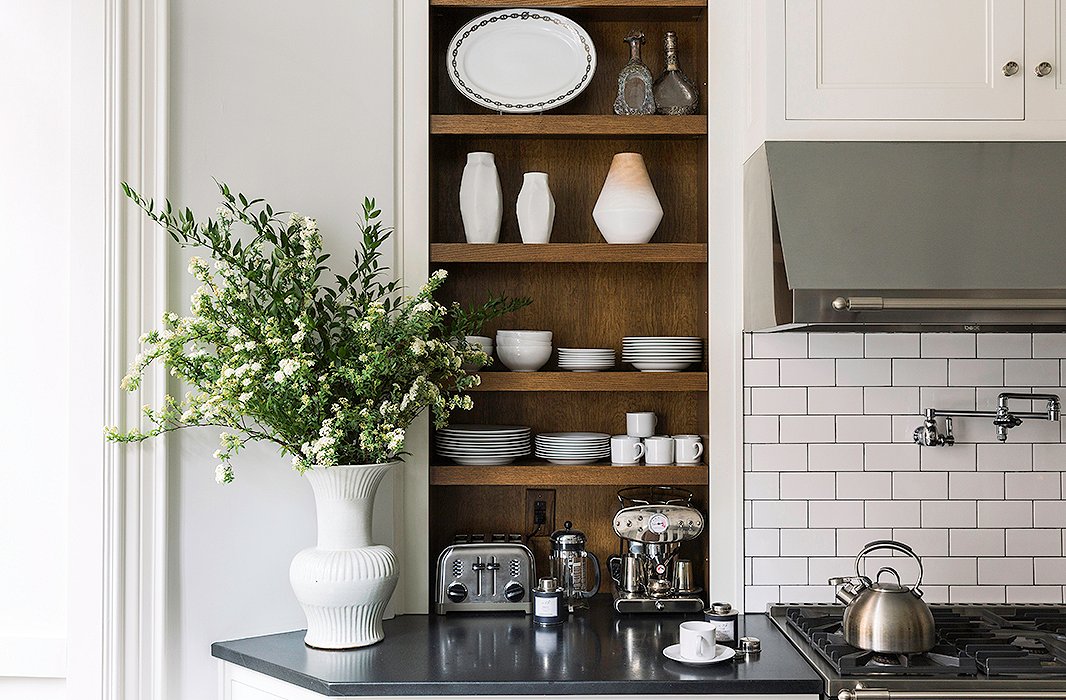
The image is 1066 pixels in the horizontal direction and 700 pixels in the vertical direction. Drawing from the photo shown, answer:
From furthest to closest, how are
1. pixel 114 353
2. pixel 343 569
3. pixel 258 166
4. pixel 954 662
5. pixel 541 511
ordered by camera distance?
1. pixel 541 511
2. pixel 258 166
3. pixel 114 353
4. pixel 343 569
5. pixel 954 662

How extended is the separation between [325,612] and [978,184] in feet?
5.58

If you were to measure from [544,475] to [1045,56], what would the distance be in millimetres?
1513

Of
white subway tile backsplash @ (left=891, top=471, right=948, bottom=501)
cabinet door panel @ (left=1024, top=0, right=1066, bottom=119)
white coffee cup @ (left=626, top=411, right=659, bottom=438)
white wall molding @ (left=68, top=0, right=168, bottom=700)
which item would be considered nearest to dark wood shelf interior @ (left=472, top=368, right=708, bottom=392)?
white coffee cup @ (left=626, top=411, right=659, bottom=438)

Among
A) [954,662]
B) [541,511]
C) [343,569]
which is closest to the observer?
[954,662]

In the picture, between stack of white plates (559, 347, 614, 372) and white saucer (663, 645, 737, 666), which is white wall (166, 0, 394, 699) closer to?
stack of white plates (559, 347, 614, 372)

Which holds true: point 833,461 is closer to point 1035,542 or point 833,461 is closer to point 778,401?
point 778,401

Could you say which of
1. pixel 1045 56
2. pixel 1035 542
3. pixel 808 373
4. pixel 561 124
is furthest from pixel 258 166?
pixel 1035 542

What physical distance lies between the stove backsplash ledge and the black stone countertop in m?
0.28

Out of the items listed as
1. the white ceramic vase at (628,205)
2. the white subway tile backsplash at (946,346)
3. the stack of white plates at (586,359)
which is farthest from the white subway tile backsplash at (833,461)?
the white ceramic vase at (628,205)

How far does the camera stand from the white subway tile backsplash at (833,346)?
8.13 ft

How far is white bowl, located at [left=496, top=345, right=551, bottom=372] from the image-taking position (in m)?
2.54

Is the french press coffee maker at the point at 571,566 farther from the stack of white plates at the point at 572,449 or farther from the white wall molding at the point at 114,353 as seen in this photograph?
the white wall molding at the point at 114,353

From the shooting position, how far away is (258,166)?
237 centimetres

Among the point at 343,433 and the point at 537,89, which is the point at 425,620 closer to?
the point at 343,433
